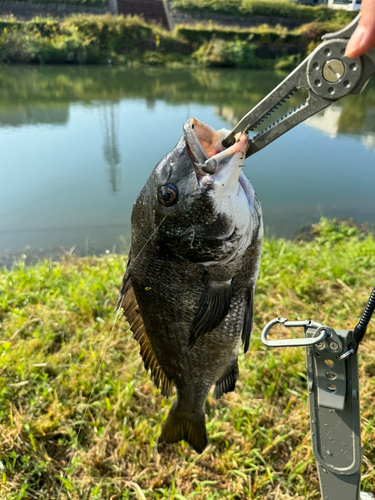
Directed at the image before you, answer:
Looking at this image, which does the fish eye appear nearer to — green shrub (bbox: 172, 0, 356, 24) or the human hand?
the human hand

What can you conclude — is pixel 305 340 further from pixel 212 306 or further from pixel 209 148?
pixel 209 148

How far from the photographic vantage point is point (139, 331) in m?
1.61

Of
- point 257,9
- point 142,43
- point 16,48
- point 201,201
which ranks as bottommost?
point 201,201

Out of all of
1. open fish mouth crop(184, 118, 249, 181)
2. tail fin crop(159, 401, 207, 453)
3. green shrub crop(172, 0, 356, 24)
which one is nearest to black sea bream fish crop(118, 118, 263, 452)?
open fish mouth crop(184, 118, 249, 181)

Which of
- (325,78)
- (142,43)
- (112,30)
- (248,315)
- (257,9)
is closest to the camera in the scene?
(325,78)

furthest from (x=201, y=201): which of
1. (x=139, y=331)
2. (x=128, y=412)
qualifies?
(x=128, y=412)

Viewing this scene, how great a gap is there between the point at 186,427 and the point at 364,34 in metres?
1.82

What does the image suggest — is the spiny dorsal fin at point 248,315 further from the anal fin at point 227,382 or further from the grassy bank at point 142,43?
the grassy bank at point 142,43

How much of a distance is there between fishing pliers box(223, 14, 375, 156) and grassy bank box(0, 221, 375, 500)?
2.02 meters

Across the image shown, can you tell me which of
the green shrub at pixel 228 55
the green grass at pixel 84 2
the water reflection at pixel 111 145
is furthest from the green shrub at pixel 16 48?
the water reflection at pixel 111 145

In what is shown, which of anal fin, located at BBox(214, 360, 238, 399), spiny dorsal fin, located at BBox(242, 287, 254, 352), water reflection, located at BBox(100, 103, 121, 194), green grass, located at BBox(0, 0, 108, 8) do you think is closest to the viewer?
spiny dorsal fin, located at BBox(242, 287, 254, 352)

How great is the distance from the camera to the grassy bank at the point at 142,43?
20094 millimetres

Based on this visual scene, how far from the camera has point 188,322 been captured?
4.70ft

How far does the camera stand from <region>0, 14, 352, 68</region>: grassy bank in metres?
20.1
